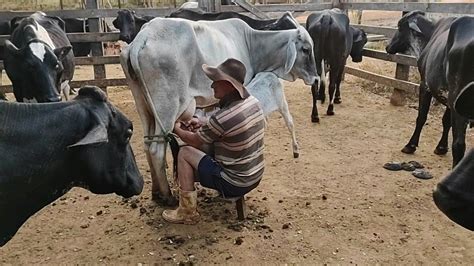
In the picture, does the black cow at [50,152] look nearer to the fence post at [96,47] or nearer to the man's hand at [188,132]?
the man's hand at [188,132]

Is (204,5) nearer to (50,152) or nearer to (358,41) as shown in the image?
(358,41)

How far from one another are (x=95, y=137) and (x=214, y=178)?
153 cm

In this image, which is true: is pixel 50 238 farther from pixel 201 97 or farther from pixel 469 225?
pixel 469 225

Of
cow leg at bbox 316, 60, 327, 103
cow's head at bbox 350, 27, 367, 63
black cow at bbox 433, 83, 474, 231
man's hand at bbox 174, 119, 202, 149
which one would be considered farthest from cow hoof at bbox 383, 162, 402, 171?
cow's head at bbox 350, 27, 367, 63

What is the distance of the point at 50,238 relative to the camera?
3.96m

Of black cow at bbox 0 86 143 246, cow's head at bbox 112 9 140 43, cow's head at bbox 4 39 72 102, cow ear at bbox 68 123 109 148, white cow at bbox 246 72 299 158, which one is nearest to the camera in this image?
cow ear at bbox 68 123 109 148

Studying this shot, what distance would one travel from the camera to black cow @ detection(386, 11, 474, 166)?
177 inches

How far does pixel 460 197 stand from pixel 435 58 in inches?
146

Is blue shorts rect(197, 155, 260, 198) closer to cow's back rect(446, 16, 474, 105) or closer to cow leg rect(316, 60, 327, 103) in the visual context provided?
cow's back rect(446, 16, 474, 105)

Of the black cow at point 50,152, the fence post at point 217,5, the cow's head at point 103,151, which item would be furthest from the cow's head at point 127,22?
the black cow at point 50,152

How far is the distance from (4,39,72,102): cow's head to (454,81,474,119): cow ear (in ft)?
13.6

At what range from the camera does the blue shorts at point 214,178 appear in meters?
3.70

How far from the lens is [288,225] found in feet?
13.4

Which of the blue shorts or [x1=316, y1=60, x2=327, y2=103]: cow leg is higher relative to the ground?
the blue shorts
